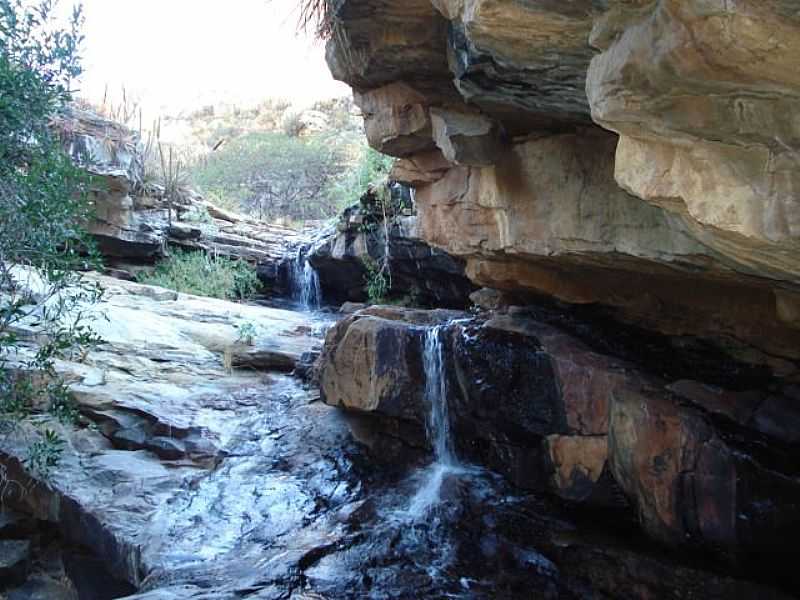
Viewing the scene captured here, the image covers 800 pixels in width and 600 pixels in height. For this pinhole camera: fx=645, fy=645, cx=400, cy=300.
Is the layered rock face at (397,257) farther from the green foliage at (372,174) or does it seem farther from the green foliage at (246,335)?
the green foliage at (246,335)

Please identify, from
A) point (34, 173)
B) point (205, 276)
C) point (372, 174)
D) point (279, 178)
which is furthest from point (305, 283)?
point (34, 173)

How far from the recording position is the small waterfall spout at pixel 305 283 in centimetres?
1212

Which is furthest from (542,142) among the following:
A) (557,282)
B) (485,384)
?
(485,384)

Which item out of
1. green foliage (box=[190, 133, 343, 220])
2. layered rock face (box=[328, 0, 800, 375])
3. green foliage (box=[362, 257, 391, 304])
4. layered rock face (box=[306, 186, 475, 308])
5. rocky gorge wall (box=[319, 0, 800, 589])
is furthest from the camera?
green foliage (box=[190, 133, 343, 220])

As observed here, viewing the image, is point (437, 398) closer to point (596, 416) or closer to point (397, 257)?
point (596, 416)

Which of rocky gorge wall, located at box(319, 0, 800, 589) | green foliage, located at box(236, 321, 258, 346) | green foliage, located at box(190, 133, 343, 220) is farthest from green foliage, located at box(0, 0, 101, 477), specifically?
green foliage, located at box(190, 133, 343, 220)

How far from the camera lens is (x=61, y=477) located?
5.24 meters

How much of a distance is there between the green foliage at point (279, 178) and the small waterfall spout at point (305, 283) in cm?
616

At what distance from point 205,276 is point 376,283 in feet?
11.6

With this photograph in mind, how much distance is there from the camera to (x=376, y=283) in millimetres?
10531

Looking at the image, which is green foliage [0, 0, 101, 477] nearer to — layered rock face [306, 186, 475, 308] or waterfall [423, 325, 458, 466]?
waterfall [423, 325, 458, 466]

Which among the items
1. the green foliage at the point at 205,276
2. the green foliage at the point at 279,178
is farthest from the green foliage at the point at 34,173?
the green foliage at the point at 279,178

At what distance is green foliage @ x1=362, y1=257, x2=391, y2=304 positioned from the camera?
1038 centimetres

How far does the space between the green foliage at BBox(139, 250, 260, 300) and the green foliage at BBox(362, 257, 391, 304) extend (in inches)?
111
